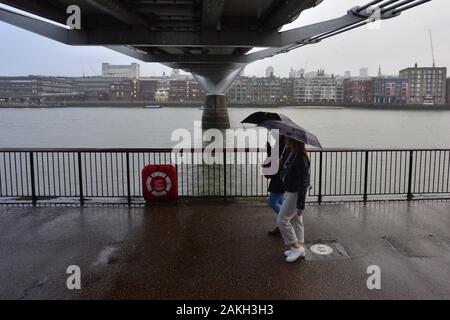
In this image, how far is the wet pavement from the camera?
4.82 meters

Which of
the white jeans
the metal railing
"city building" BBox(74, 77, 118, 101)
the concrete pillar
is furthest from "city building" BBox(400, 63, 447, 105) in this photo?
the white jeans

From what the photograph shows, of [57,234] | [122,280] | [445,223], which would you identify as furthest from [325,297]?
[57,234]

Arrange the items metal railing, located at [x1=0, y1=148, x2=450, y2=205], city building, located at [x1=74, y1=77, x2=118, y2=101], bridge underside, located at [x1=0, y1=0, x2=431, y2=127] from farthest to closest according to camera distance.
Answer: city building, located at [x1=74, y1=77, x2=118, y2=101] → bridge underside, located at [x1=0, y1=0, x2=431, y2=127] → metal railing, located at [x1=0, y1=148, x2=450, y2=205]

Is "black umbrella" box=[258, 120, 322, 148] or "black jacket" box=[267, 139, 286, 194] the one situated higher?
"black umbrella" box=[258, 120, 322, 148]

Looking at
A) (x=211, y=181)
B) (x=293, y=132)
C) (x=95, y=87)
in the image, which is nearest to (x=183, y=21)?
(x=211, y=181)

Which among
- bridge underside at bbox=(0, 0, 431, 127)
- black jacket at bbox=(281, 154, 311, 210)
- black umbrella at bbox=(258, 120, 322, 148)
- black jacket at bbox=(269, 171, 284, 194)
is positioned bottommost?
black jacket at bbox=(269, 171, 284, 194)

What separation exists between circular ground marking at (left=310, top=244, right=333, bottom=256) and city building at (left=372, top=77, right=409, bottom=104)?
656 ft

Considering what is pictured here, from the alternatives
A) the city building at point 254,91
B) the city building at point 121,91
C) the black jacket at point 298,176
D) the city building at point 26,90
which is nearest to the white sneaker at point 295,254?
the black jacket at point 298,176

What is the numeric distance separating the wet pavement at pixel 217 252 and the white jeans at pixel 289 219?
352 millimetres

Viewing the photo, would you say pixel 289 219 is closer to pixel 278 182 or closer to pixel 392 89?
pixel 278 182

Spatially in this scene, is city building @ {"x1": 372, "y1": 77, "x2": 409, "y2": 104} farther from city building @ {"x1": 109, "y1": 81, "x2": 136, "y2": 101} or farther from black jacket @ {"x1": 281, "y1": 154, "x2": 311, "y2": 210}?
black jacket @ {"x1": 281, "y1": 154, "x2": 311, "y2": 210}

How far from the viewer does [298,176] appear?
532 centimetres

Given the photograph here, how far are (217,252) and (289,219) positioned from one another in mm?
Result: 1231
